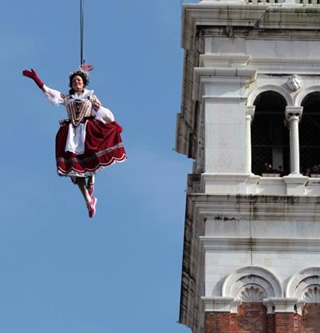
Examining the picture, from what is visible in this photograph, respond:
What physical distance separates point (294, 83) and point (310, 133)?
1.55m

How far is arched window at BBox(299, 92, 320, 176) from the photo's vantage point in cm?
5900

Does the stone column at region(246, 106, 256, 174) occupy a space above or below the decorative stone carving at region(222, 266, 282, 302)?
above

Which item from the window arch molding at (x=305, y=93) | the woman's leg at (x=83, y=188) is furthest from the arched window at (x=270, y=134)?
the woman's leg at (x=83, y=188)

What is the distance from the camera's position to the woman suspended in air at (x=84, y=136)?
4966cm

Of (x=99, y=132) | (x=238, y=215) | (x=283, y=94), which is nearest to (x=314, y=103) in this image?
(x=283, y=94)

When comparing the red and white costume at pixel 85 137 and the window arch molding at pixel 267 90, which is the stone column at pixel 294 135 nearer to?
the window arch molding at pixel 267 90

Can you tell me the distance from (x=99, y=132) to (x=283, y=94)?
987 cm

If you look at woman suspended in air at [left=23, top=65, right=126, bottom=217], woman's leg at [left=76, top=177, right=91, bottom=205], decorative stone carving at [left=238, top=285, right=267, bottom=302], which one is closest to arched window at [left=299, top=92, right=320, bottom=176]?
decorative stone carving at [left=238, top=285, right=267, bottom=302]

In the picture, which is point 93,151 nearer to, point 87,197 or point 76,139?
point 76,139

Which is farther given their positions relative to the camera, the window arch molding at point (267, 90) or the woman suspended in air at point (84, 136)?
the window arch molding at point (267, 90)

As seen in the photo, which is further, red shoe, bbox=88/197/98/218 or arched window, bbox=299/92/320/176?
arched window, bbox=299/92/320/176

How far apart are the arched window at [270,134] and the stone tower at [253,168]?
0.03m

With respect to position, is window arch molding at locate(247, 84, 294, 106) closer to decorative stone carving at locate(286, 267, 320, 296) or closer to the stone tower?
the stone tower

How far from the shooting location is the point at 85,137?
50344mm
